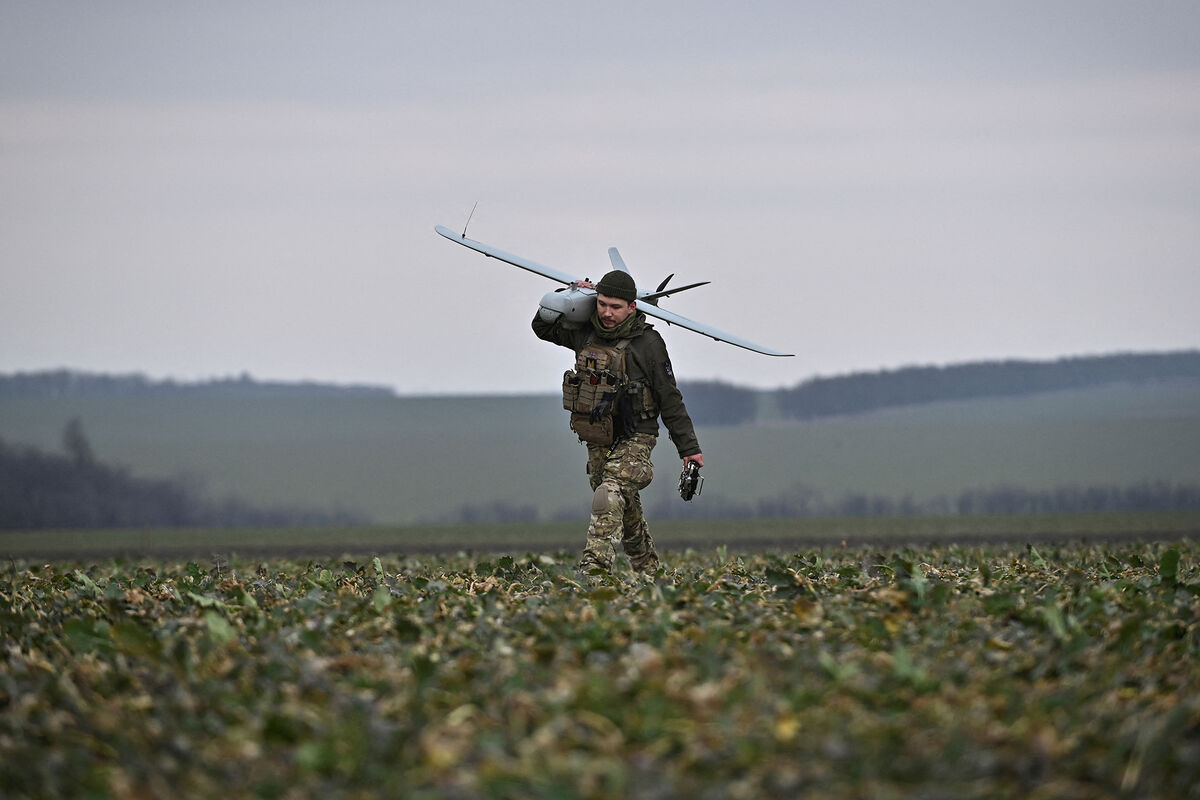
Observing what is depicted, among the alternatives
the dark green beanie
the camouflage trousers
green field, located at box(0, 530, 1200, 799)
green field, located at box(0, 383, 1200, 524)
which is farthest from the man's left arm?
green field, located at box(0, 383, 1200, 524)

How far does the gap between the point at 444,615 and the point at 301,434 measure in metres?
88.6

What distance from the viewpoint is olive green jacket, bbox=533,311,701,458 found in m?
13.6

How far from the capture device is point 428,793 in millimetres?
6137

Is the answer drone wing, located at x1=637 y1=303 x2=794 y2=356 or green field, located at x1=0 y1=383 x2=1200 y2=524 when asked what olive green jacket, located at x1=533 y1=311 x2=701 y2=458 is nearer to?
drone wing, located at x1=637 y1=303 x2=794 y2=356

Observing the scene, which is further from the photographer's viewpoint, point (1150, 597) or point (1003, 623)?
point (1150, 597)

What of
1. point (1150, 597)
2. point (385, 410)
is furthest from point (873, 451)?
point (1150, 597)

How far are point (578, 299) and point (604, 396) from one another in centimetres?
82

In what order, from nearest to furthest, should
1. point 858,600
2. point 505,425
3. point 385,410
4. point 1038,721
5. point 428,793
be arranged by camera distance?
point 428,793 → point 1038,721 → point 858,600 → point 505,425 → point 385,410

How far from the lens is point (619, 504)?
43.6ft

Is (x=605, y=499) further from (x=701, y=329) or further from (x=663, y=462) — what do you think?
(x=663, y=462)

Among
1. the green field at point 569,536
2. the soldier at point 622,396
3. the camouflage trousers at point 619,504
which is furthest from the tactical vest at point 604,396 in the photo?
the green field at point 569,536

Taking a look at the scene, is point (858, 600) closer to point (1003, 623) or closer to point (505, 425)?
point (1003, 623)

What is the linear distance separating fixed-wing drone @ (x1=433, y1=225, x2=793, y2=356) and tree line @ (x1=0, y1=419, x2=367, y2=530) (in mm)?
47838

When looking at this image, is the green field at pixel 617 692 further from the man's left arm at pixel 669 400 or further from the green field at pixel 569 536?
the green field at pixel 569 536
